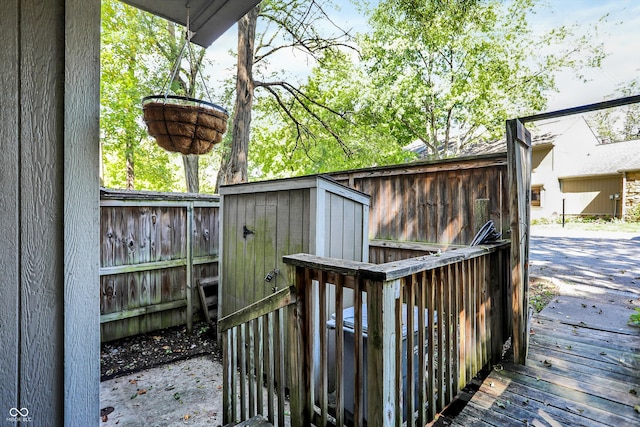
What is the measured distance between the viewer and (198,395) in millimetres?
3020

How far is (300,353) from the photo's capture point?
169 cm

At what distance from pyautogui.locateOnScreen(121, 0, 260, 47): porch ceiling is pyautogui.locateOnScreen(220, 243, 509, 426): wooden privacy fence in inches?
57.9

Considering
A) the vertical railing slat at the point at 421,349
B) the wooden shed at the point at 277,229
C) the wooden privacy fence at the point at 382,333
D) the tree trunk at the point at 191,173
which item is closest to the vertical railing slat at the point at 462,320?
the wooden privacy fence at the point at 382,333

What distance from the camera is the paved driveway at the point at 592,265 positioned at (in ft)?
15.0

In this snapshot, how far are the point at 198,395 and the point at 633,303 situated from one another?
16.5ft

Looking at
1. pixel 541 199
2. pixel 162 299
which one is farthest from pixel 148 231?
pixel 541 199

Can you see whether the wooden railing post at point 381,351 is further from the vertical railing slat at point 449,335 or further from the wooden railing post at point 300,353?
→ the vertical railing slat at point 449,335

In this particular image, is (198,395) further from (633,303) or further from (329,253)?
(633,303)

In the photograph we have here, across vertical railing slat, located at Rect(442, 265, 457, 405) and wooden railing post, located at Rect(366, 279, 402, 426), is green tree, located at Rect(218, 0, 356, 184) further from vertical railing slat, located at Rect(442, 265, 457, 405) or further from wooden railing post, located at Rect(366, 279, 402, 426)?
wooden railing post, located at Rect(366, 279, 402, 426)

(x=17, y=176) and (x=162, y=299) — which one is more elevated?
(x=17, y=176)

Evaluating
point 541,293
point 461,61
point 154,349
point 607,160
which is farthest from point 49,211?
point 607,160

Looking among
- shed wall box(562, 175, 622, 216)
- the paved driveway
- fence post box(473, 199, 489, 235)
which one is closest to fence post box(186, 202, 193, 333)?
fence post box(473, 199, 489, 235)

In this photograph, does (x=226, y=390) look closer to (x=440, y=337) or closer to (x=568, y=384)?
(x=440, y=337)

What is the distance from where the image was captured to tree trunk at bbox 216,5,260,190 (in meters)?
5.32
